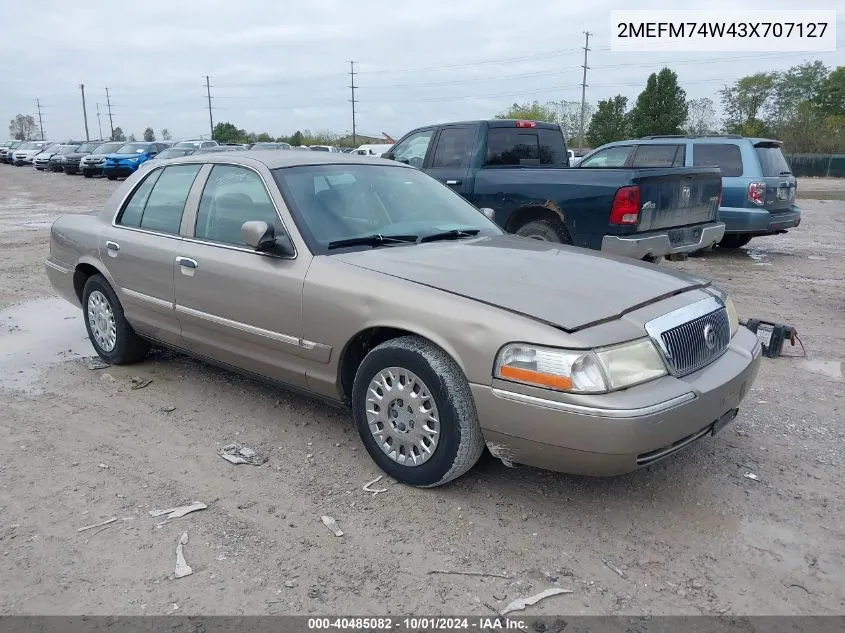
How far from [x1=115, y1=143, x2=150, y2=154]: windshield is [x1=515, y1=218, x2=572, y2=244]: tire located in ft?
93.4

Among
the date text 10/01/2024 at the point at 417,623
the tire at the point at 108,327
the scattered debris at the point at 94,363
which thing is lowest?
the date text 10/01/2024 at the point at 417,623

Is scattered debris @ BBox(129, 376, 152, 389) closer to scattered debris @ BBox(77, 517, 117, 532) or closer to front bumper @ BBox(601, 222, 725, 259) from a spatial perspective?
scattered debris @ BBox(77, 517, 117, 532)

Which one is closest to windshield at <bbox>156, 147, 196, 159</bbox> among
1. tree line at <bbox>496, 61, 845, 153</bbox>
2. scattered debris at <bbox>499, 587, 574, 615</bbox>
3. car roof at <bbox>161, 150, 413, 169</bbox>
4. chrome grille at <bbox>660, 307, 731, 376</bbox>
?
car roof at <bbox>161, 150, 413, 169</bbox>

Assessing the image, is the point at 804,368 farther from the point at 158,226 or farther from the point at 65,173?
the point at 65,173

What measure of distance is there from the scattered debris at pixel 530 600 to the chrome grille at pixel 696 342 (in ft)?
3.52

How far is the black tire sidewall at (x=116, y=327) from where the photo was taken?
5.24 meters

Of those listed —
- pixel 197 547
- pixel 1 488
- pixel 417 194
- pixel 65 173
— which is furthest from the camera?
pixel 65 173

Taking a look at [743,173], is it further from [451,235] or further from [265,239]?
[265,239]

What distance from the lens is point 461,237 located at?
14.3ft

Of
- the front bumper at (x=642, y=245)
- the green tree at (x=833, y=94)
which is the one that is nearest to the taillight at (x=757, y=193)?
the front bumper at (x=642, y=245)

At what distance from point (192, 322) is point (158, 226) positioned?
0.84 meters

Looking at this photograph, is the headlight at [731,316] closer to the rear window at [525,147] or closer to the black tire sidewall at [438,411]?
the black tire sidewall at [438,411]

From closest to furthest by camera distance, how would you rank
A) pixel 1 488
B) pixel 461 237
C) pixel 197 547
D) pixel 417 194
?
1. pixel 197 547
2. pixel 1 488
3. pixel 461 237
4. pixel 417 194

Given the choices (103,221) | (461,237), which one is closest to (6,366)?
(103,221)
